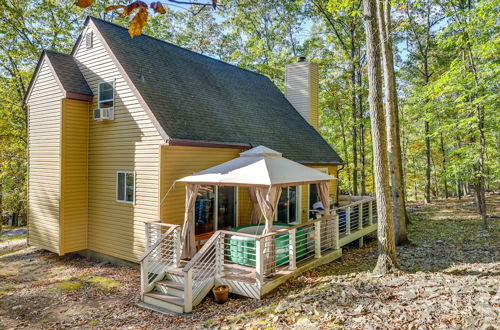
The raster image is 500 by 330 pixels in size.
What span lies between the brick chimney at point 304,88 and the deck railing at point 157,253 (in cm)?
1054

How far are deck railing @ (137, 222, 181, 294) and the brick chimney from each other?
34.6 ft

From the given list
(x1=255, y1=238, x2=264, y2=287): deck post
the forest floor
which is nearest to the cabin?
(x1=255, y1=238, x2=264, y2=287): deck post

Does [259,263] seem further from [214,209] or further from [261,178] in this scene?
[214,209]

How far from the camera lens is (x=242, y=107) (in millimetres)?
12164

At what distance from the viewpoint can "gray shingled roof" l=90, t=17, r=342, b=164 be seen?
9.02 metres

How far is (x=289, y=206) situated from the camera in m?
11.6

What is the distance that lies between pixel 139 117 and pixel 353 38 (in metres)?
13.7

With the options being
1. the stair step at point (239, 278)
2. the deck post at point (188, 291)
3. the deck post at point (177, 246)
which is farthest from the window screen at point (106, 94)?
the stair step at point (239, 278)

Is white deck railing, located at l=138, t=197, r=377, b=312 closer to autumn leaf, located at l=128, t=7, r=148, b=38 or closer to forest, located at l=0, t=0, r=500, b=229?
autumn leaf, located at l=128, t=7, r=148, b=38

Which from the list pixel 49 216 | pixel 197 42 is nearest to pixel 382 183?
pixel 49 216

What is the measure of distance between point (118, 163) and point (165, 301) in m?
4.54

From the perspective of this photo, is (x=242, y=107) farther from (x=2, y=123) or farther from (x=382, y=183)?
(x=2, y=123)

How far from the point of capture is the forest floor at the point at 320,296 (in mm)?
4656

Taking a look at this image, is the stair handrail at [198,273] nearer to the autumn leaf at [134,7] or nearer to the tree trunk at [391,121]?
the autumn leaf at [134,7]
